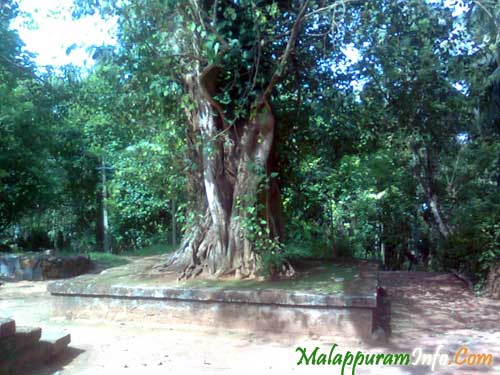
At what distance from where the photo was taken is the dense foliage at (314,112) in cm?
700

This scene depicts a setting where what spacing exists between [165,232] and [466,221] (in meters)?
11.1

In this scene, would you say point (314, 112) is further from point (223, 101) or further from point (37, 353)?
point (37, 353)

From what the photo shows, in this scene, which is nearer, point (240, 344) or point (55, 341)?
point (55, 341)

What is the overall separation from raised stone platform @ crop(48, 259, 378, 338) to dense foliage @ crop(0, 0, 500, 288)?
34.0 inches

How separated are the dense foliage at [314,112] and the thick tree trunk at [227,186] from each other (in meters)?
0.08

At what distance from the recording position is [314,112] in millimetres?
8461

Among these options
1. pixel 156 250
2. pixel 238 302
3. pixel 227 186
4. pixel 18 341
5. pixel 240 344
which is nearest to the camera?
pixel 18 341

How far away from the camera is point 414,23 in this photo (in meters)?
7.91

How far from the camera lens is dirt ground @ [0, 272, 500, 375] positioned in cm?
473

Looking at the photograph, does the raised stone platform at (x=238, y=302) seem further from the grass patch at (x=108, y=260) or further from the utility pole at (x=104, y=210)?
the utility pole at (x=104, y=210)

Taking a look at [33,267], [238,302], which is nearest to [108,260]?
[33,267]

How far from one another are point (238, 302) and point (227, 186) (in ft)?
6.67

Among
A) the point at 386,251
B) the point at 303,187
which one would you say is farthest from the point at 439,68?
the point at 386,251

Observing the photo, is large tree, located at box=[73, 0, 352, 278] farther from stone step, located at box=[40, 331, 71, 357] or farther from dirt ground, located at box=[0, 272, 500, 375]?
stone step, located at box=[40, 331, 71, 357]
